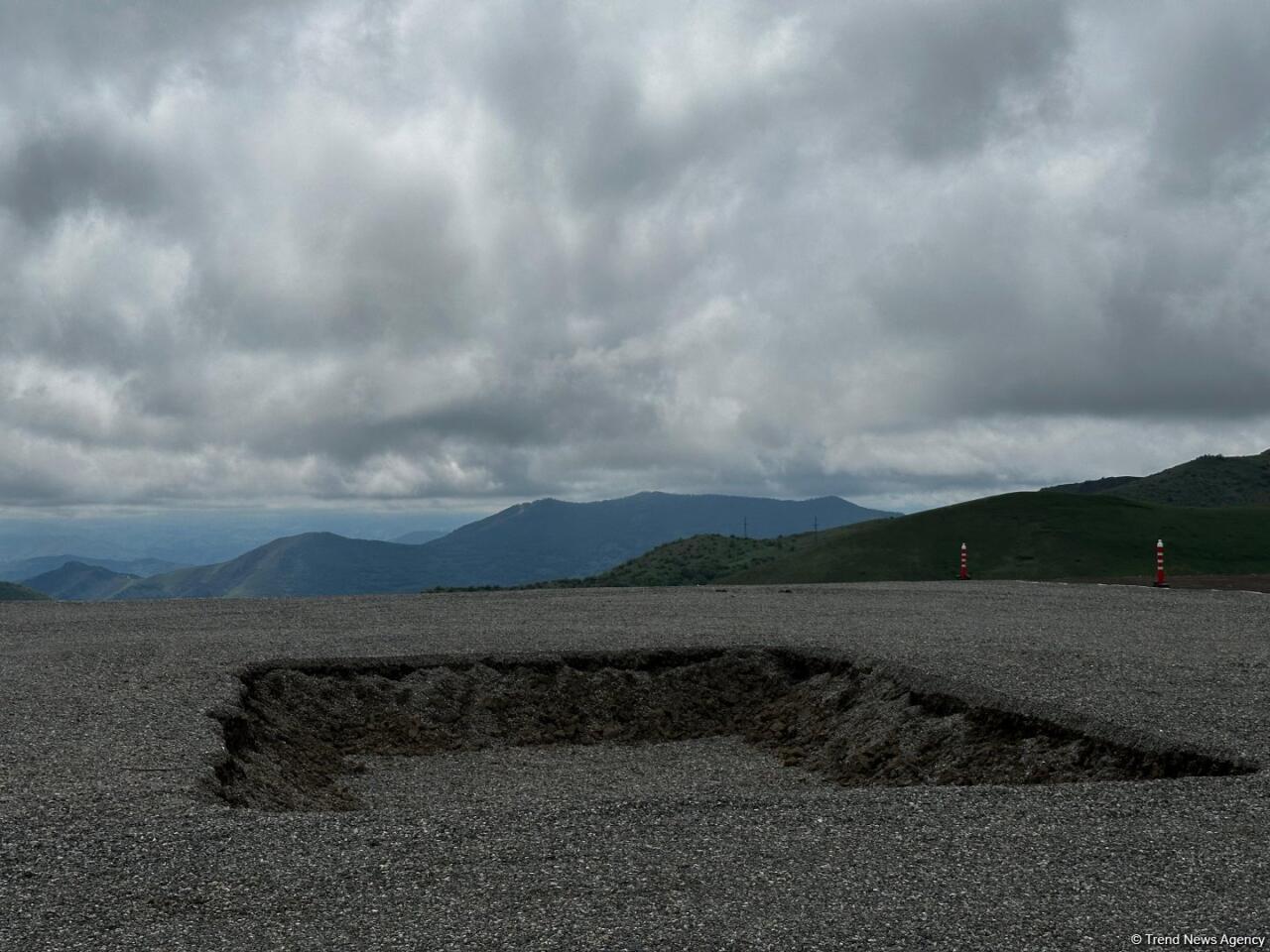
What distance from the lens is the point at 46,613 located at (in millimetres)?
31250

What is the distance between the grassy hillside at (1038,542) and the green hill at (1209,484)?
59.4 metres

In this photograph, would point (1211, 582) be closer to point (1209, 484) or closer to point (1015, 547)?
point (1015, 547)

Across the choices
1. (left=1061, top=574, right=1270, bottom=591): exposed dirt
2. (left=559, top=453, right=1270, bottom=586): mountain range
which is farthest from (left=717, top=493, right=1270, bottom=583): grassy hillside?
(left=1061, top=574, right=1270, bottom=591): exposed dirt

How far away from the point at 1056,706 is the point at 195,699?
13.8 meters

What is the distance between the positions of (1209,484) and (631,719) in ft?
625

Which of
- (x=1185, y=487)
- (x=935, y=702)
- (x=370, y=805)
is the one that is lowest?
(x=370, y=805)

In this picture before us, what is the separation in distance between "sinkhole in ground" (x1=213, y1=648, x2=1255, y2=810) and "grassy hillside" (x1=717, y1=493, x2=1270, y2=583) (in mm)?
73138

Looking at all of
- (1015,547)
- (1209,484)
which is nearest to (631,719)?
(1015,547)

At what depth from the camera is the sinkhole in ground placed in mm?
15383

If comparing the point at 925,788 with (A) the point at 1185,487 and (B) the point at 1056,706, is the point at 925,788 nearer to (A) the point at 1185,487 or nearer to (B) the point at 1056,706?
(B) the point at 1056,706

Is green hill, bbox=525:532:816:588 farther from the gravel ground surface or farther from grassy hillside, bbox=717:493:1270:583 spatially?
the gravel ground surface

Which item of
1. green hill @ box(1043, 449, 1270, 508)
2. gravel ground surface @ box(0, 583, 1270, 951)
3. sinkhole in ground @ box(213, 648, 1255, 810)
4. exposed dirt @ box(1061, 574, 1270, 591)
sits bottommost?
sinkhole in ground @ box(213, 648, 1255, 810)

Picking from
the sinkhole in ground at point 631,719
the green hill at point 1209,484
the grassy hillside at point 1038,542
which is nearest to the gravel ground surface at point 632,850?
the sinkhole in ground at point 631,719

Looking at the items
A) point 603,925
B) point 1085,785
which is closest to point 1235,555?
point 1085,785
